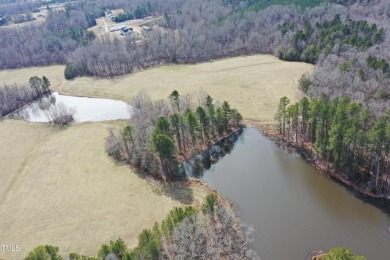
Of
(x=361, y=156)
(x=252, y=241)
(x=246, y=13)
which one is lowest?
(x=252, y=241)

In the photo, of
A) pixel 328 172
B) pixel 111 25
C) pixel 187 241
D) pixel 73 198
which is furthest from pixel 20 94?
pixel 328 172

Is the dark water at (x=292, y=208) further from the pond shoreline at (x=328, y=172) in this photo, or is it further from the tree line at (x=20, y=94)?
the tree line at (x=20, y=94)

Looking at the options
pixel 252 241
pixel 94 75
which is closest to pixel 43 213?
pixel 252 241

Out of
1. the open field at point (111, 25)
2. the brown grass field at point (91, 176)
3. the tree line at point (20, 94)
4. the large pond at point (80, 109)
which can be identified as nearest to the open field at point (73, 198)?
the brown grass field at point (91, 176)

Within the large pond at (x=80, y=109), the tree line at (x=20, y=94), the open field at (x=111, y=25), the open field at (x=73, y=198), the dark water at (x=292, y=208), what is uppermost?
the open field at (x=111, y=25)

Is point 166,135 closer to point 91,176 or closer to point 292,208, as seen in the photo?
point 91,176

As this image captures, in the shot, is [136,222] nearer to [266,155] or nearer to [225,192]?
[225,192]
